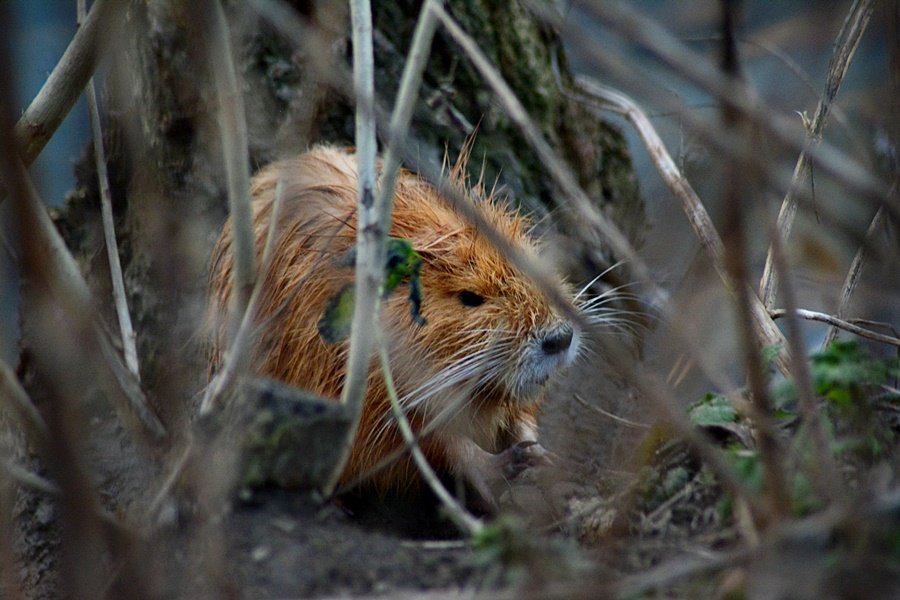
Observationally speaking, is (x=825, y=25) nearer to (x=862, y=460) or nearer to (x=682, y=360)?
(x=682, y=360)

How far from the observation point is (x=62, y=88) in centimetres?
224

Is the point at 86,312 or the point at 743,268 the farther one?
the point at 86,312

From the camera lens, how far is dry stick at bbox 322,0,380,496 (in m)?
1.70

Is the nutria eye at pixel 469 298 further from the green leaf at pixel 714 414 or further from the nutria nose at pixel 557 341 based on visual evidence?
the green leaf at pixel 714 414

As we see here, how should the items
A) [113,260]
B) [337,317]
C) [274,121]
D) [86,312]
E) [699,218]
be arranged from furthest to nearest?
[274,121] < [699,218] < [113,260] < [337,317] < [86,312]

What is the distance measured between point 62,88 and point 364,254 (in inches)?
38.5

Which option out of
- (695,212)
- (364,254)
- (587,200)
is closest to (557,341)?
(695,212)

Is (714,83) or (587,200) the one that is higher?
(714,83)

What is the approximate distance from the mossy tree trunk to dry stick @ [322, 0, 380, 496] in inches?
44.1

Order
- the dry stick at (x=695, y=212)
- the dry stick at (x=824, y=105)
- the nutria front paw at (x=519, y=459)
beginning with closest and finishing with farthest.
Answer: the dry stick at (x=695, y=212), the dry stick at (x=824, y=105), the nutria front paw at (x=519, y=459)

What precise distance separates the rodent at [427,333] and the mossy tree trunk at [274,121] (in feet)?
0.86

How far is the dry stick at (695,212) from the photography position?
7.77ft

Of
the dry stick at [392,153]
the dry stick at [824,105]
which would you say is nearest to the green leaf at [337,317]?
the dry stick at [392,153]

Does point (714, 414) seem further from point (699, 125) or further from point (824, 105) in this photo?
point (824, 105)
